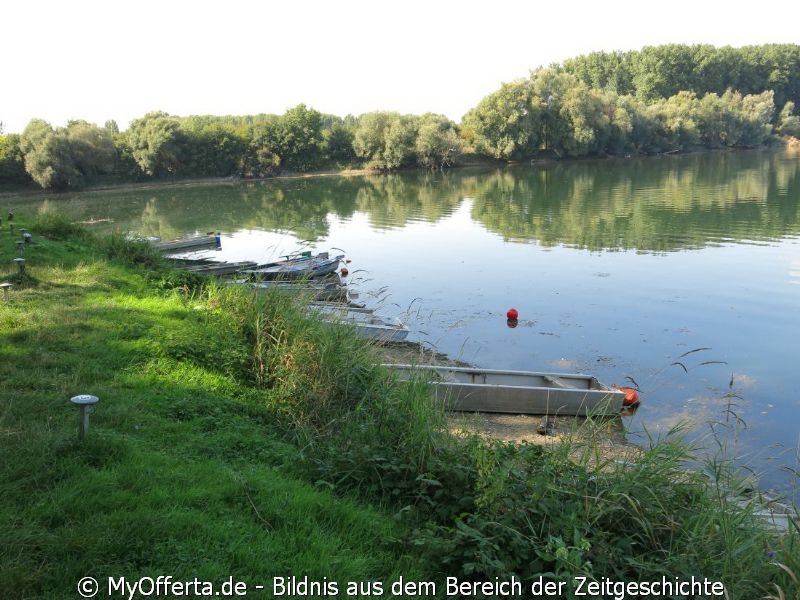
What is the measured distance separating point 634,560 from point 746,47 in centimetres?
14185

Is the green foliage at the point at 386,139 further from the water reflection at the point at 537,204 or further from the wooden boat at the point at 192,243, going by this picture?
the wooden boat at the point at 192,243

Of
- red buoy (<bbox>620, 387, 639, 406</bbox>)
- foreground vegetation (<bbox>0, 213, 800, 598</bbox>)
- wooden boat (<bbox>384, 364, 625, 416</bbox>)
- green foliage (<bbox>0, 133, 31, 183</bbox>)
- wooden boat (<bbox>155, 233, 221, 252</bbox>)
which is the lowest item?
red buoy (<bbox>620, 387, 639, 406</bbox>)

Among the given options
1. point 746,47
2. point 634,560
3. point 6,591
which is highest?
point 746,47

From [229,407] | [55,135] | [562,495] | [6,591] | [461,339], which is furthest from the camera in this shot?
[55,135]

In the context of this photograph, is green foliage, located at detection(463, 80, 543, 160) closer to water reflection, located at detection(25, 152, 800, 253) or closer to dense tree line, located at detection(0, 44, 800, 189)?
dense tree line, located at detection(0, 44, 800, 189)

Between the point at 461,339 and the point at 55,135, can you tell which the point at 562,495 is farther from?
the point at 55,135

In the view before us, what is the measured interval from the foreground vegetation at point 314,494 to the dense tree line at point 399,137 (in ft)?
196

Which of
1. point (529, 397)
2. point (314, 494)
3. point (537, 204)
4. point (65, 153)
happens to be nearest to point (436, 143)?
point (537, 204)

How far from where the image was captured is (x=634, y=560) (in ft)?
12.1

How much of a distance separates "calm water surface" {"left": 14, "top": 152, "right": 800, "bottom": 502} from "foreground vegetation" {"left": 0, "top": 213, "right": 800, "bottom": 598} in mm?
1546

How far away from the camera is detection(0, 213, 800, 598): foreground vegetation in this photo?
11.5 ft

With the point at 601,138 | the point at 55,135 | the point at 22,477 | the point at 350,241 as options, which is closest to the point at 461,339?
the point at 22,477

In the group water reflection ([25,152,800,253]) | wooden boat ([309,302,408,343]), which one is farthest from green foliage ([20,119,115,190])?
wooden boat ([309,302,408,343])

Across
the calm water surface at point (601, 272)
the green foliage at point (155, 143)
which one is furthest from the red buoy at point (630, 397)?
the green foliage at point (155, 143)
